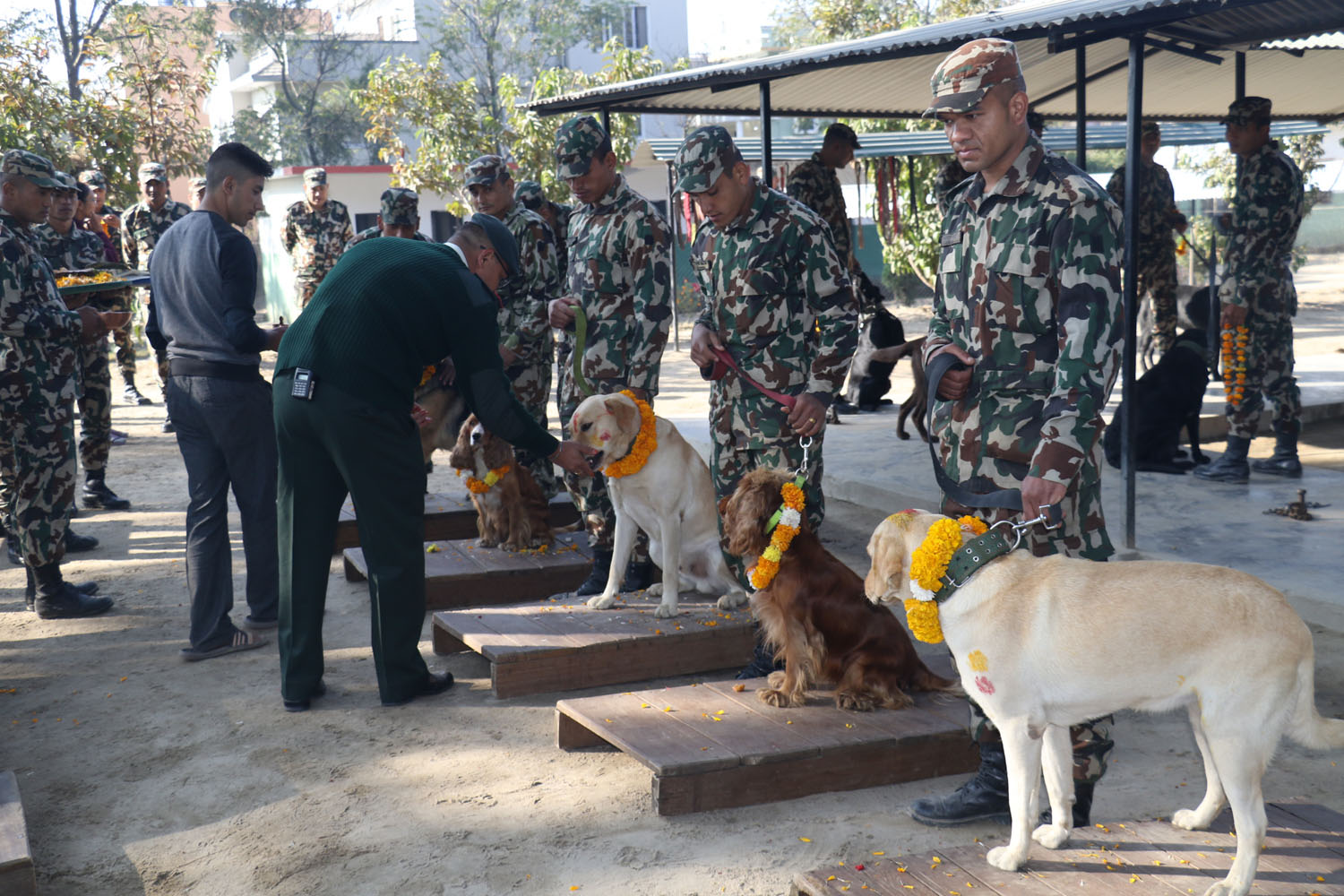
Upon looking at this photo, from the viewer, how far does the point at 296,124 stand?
35438 mm

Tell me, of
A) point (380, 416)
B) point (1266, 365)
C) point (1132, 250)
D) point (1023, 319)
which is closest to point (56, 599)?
point (380, 416)

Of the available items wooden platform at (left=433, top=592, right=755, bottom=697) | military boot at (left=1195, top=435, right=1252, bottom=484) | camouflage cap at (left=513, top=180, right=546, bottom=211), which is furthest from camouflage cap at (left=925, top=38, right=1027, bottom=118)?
military boot at (left=1195, top=435, right=1252, bottom=484)

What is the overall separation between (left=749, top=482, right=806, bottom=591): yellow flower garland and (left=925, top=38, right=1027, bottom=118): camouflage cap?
1612mm

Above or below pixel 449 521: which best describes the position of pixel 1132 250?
above

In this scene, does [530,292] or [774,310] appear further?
[530,292]

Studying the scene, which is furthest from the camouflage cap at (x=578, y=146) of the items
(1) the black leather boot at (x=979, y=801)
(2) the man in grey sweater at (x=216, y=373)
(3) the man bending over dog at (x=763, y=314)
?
(1) the black leather boot at (x=979, y=801)

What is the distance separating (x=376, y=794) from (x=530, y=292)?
3.59 meters

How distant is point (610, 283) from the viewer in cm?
571

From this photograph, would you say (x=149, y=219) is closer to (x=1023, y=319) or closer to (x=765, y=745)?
(x=765, y=745)

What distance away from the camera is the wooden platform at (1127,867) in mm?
2881

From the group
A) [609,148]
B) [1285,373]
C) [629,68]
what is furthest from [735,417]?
[629,68]

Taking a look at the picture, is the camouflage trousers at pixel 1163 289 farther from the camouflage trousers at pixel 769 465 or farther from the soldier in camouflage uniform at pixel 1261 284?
the camouflage trousers at pixel 769 465

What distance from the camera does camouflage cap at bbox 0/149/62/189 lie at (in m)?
6.11

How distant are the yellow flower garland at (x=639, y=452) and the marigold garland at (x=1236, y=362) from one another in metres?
4.82
